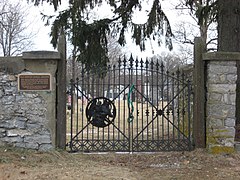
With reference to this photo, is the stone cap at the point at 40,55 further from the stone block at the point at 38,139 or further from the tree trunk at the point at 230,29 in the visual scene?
the tree trunk at the point at 230,29

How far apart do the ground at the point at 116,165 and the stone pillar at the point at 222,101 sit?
0.85ft

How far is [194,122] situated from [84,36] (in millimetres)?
3556

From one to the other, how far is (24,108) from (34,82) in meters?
0.53

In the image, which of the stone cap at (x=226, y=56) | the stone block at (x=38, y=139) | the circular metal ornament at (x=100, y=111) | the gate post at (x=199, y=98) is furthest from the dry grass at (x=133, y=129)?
the stone cap at (x=226, y=56)

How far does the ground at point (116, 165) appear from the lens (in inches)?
225

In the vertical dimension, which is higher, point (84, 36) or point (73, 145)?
point (84, 36)

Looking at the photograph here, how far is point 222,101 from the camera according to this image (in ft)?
23.6

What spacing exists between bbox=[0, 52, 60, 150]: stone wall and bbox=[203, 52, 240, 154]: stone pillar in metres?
2.99

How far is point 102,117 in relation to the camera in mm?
7672

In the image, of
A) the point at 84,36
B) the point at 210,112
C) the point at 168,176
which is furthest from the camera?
the point at 84,36

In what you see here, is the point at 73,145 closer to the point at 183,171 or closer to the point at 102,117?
the point at 102,117

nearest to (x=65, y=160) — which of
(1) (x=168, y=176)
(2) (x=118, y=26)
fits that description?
(1) (x=168, y=176)

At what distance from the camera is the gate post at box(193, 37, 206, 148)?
7.37m

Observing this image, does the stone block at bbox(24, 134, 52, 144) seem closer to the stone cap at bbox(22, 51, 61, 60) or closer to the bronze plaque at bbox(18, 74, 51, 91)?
the bronze plaque at bbox(18, 74, 51, 91)
